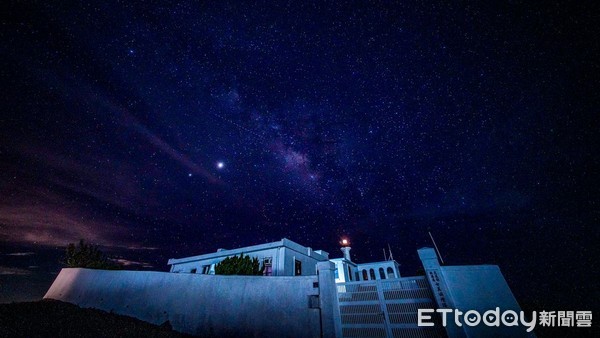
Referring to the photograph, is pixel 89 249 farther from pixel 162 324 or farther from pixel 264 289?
pixel 264 289

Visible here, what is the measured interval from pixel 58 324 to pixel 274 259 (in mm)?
12352

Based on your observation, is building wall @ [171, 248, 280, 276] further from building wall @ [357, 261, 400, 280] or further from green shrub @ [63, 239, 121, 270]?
building wall @ [357, 261, 400, 280]

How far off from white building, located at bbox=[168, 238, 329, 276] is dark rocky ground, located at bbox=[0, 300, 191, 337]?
8.65m

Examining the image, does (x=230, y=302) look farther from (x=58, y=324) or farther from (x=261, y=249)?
(x=261, y=249)

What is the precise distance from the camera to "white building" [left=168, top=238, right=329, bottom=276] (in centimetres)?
1833

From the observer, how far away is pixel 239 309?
1081 cm

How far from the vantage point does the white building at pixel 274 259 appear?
722 inches

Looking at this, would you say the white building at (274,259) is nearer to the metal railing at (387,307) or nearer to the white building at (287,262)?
the white building at (287,262)

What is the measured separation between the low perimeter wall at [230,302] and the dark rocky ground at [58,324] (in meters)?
1.56

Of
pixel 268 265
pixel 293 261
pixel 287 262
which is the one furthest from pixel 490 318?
pixel 268 265

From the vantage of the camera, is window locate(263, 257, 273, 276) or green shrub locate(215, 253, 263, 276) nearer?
green shrub locate(215, 253, 263, 276)

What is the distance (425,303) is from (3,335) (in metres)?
17.1

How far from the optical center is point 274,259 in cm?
1853

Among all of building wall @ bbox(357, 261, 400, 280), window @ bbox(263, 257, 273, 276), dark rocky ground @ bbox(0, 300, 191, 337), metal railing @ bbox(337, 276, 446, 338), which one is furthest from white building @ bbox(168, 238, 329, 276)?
building wall @ bbox(357, 261, 400, 280)
